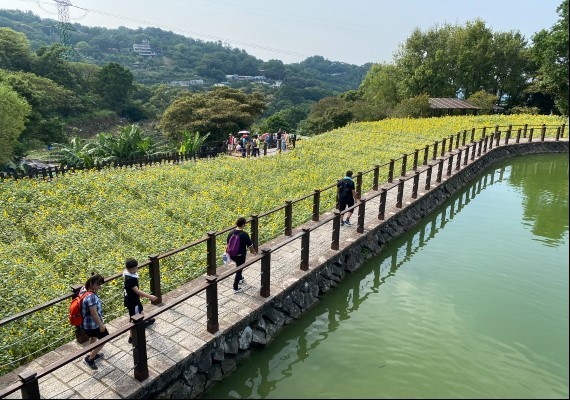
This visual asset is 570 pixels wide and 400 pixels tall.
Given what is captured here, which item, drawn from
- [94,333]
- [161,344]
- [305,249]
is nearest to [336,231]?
[305,249]

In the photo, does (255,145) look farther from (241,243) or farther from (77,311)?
(77,311)

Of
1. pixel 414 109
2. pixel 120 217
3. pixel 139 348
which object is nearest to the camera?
pixel 139 348

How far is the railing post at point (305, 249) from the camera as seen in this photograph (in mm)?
7773

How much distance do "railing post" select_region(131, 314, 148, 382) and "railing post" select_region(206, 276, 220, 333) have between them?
1109mm

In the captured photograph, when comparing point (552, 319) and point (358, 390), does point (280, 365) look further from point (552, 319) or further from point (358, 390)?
point (552, 319)

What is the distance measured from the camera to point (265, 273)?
6902mm

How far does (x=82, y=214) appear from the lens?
11.0 meters

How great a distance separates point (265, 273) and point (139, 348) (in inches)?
98.0

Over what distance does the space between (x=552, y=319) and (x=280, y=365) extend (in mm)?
4911

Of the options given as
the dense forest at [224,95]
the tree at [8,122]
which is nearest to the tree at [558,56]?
the dense forest at [224,95]

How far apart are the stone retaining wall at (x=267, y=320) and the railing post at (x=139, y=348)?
16cm

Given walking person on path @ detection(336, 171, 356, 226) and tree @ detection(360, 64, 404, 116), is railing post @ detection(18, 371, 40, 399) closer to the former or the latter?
walking person on path @ detection(336, 171, 356, 226)

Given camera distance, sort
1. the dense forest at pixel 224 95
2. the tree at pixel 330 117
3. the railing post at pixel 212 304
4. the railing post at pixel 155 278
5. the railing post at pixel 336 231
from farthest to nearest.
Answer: the tree at pixel 330 117 < the dense forest at pixel 224 95 < the railing post at pixel 336 231 < the railing post at pixel 155 278 < the railing post at pixel 212 304

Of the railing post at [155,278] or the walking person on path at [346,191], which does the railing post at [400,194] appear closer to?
the walking person on path at [346,191]
